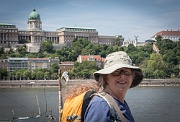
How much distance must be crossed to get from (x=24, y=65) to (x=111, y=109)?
45.6 m

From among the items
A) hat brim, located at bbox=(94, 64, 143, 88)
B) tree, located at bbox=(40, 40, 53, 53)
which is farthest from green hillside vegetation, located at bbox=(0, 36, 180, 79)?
hat brim, located at bbox=(94, 64, 143, 88)

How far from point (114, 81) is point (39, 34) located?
63840 millimetres

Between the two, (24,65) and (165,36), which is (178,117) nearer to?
(24,65)

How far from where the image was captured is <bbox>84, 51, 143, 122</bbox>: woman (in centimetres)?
130

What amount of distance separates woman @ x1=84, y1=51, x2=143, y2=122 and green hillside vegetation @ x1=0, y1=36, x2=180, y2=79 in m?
37.9

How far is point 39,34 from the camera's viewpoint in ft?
211

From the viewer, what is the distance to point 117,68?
136 cm

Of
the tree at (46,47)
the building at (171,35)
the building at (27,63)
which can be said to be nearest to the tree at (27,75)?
the building at (27,63)

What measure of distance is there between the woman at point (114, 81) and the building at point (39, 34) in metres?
57.1

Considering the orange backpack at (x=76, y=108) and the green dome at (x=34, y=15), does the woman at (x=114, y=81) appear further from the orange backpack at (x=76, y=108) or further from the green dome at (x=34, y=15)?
the green dome at (x=34, y=15)

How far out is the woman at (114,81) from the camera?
4.28 feet

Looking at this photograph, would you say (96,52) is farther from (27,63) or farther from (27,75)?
(27,75)

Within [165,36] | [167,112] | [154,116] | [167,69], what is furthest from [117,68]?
[165,36]

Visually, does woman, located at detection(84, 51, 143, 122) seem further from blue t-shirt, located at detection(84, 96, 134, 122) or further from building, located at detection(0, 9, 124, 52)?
building, located at detection(0, 9, 124, 52)
